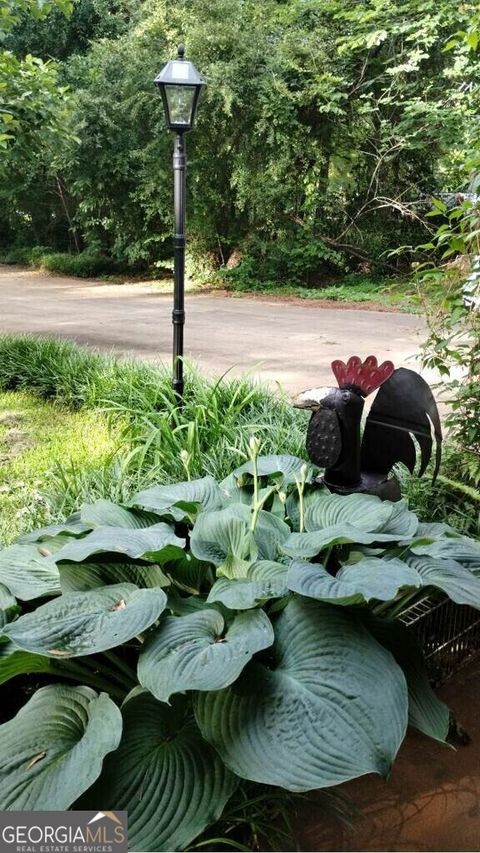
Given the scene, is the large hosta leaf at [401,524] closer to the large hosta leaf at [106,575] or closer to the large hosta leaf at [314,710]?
the large hosta leaf at [314,710]

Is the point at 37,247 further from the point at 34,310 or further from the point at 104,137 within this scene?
the point at 34,310

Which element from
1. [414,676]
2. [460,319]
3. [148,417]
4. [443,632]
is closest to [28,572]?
[414,676]

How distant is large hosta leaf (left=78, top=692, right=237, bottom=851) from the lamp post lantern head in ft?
10.8

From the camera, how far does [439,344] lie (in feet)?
8.54

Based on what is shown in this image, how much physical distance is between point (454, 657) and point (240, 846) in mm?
949

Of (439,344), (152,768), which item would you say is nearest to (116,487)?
(439,344)

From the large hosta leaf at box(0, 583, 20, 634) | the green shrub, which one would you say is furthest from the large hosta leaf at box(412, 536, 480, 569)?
the green shrub

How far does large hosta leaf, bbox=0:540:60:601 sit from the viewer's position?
1706mm

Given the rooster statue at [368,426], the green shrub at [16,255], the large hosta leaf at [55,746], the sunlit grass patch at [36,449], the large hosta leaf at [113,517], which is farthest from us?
the green shrub at [16,255]

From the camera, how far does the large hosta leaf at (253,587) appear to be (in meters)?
1.48

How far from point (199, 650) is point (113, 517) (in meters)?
0.69

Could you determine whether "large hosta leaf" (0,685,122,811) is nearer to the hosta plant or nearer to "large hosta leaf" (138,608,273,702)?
the hosta plant

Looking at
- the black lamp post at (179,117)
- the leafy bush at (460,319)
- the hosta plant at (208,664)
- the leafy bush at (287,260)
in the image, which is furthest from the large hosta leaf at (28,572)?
the leafy bush at (287,260)

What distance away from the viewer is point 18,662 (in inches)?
56.2
